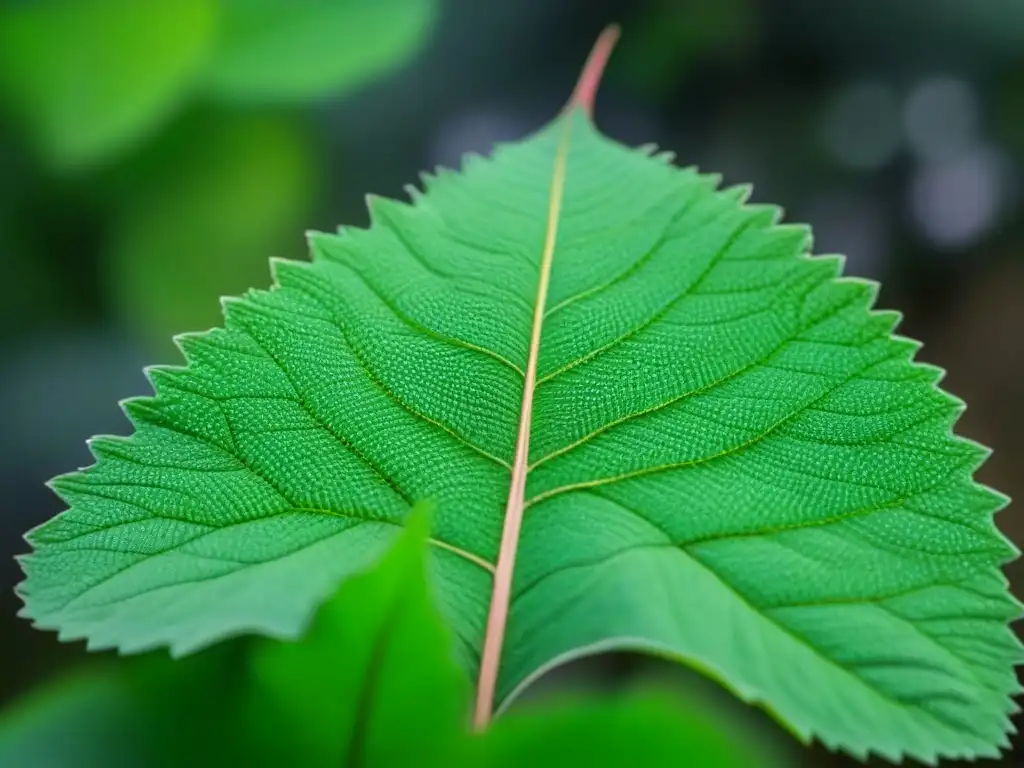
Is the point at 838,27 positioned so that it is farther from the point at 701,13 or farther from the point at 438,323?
the point at 438,323

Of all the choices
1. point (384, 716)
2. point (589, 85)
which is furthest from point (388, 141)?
point (384, 716)

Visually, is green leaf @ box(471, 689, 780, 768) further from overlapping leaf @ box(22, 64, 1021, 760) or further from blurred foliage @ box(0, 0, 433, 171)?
blurred foliage @ box(0, 0, 433, 171)

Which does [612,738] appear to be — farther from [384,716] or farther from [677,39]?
[677,39]

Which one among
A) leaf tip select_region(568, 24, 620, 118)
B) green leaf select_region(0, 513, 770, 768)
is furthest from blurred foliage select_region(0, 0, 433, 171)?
green leaf select_region(0, 513, 770, 768)

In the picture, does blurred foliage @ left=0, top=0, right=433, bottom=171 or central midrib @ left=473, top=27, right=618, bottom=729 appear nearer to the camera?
central midrib @ left=473, top=27, right=618, bottom=729

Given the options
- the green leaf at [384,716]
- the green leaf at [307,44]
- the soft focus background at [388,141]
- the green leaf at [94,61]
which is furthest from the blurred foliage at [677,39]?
the green leaf at [384,716]

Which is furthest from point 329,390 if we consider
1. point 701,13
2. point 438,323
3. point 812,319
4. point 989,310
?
point 989,310

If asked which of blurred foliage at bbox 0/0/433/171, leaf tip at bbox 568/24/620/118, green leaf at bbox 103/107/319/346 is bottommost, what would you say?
leaf tip at bbox 568/24/620/118
